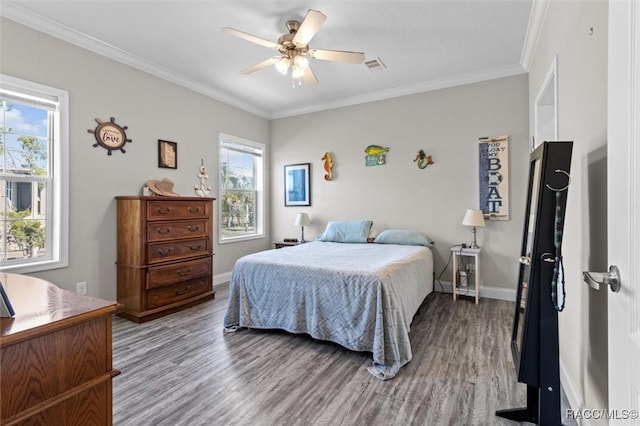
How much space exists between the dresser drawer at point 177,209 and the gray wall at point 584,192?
11.7 feet

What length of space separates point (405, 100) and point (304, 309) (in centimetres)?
331

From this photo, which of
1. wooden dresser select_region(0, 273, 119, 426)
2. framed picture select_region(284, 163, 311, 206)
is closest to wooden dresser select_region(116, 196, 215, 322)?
framed picture select_region(284, 163, 311, 206)

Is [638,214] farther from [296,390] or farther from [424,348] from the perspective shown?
[424,348]

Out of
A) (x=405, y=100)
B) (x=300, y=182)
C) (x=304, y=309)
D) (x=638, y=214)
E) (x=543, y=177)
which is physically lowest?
(x=304, y=309)

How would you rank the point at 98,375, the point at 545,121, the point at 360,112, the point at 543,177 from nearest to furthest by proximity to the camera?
the point at 98,375 < the point at 543,177 < the point at 545,121 < the point at 360,112

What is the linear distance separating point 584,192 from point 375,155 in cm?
317

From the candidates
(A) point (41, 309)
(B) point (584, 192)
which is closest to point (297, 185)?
(B) point (584, 192)

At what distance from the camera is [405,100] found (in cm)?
447

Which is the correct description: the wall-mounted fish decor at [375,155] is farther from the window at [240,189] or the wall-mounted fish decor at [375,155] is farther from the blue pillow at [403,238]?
the window at [240,189]

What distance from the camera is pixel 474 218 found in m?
3.72

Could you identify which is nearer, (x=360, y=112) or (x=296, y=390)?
(x=296, y=390)

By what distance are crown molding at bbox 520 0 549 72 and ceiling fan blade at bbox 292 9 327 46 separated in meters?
1.77

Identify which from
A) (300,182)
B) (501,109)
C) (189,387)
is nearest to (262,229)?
(300,182)

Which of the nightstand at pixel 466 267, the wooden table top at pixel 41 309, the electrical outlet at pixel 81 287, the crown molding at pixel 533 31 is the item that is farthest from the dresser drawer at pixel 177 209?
the crown molding at pixel 533 31
